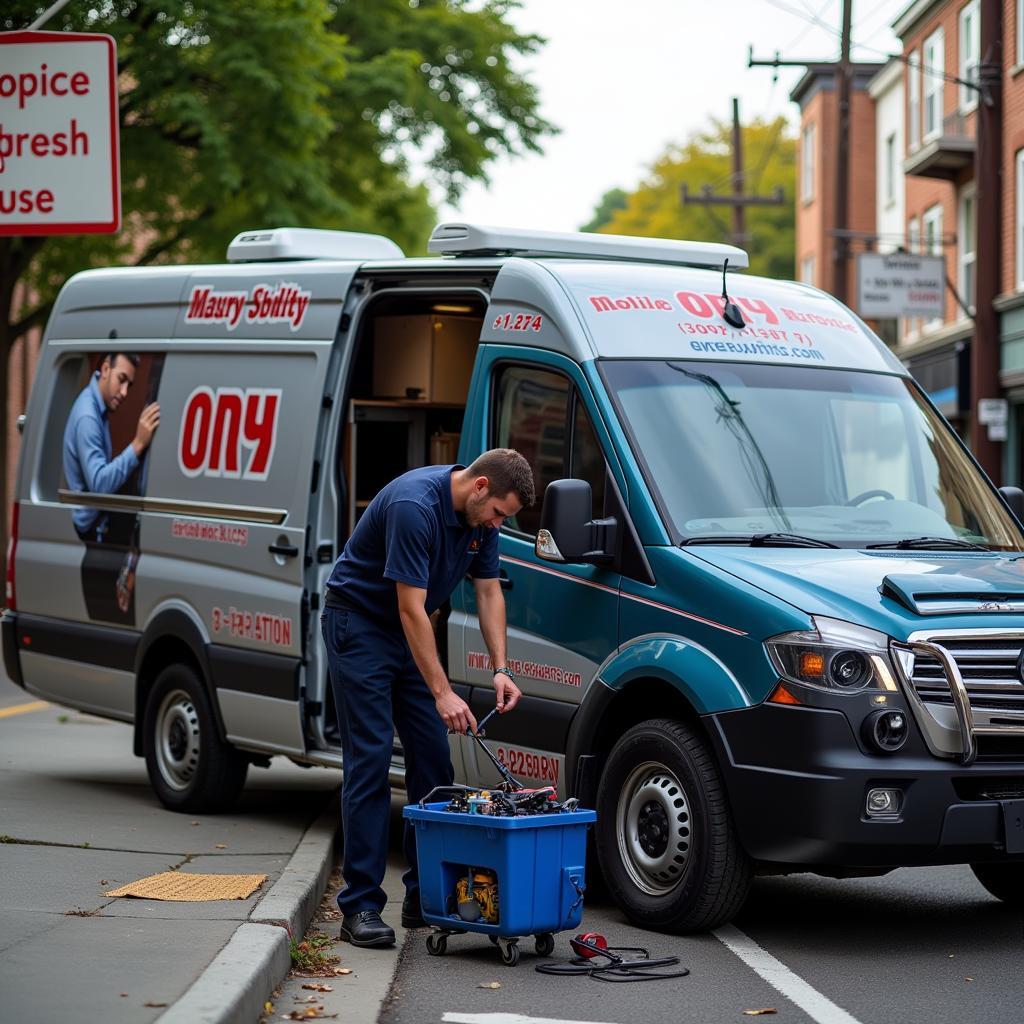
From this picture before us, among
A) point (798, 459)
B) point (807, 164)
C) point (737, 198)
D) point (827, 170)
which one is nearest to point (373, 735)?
point (798, 459)

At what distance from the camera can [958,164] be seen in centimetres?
3419

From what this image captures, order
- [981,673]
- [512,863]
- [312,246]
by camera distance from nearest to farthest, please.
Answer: [512,863] → [981,673] → [312,246]

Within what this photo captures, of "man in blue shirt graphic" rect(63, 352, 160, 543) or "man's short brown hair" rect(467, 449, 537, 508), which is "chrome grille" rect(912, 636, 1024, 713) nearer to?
"man's short brown hair" rect(467, 449, 537, 508)

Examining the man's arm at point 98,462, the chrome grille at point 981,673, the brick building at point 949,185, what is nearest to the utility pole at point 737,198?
the brick building at point 949,185

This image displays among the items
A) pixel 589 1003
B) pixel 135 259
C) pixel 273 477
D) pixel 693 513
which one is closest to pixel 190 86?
pixel 135 259

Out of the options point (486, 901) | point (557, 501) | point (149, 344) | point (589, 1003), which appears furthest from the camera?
point (149, 344)

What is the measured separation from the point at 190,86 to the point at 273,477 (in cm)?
1641

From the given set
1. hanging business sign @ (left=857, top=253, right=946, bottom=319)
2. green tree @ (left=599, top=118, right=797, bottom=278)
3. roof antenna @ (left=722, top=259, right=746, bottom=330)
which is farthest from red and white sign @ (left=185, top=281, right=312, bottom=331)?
green tree @ (left=599, top=118, right=797, bottom=278)

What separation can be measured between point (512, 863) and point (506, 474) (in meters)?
1.35

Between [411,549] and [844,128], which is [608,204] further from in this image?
[411,549]

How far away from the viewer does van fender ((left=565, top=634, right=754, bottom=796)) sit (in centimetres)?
690

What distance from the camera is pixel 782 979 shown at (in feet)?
21.5

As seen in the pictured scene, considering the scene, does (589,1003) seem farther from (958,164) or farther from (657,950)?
(958,164)

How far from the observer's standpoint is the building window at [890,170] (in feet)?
136
